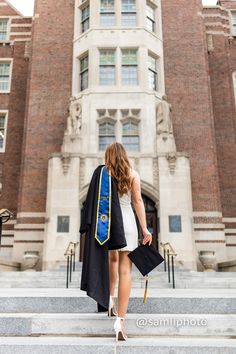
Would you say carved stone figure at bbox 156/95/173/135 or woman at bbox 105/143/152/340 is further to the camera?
carved stone figure at bbox 156/95/173/135

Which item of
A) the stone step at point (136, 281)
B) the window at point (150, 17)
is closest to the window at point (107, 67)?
the window at point (150, 17)

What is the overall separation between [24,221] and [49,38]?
1010 cm

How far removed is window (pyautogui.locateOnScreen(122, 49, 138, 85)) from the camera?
16312mm

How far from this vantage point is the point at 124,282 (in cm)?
337

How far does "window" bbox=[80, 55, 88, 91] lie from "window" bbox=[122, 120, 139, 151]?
315cm

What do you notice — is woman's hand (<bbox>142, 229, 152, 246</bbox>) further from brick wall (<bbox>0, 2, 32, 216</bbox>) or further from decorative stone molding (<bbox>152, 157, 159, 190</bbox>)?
brick wall (<bbox>0, 2, 32, 216</bbox>)

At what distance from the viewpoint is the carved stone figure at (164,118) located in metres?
15.0

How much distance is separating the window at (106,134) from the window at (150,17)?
6.09m

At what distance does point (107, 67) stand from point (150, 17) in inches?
156

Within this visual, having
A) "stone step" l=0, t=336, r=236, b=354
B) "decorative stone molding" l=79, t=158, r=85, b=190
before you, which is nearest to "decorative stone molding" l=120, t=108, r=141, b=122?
"decorative stone molding" l=79, t=158, r=85, b=190

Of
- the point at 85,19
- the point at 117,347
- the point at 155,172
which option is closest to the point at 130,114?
the point at 155,172

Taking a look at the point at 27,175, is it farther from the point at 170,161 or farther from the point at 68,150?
the point at 170,161

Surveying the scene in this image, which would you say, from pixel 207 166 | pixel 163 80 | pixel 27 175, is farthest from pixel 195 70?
pixel 27 175

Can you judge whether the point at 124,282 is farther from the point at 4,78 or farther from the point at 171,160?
the point at 4,78
